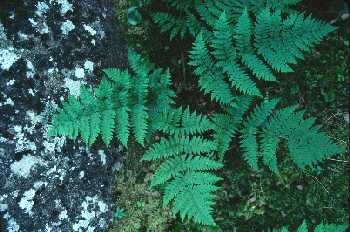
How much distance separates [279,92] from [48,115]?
10.0 feet

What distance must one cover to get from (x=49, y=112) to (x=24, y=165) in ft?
2.06

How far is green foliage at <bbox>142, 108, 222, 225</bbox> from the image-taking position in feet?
14.4

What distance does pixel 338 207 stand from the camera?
5.41 m

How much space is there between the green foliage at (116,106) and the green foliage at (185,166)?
271 millimetres

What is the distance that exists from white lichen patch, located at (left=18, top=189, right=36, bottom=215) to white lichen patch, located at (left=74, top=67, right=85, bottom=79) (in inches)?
54.0

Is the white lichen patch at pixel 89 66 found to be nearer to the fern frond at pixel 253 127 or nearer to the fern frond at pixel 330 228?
the fern frond at pixel 253 127

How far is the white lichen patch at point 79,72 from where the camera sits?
15.0 ft

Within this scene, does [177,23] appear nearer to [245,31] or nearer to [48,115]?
[245,31]

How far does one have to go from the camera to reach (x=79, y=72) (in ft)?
15.1

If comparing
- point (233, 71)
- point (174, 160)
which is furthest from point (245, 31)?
point (174, 160)

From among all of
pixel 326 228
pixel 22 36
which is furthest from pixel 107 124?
pixel 326 228

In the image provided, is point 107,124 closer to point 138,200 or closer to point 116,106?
point 116,106

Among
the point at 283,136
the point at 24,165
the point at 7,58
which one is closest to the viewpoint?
the point at 7,58

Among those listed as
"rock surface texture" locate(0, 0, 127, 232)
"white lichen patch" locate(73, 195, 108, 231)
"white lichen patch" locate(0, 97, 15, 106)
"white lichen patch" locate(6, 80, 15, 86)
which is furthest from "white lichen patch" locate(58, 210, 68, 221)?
"white lichen patch" locate(6, 80, 15, 86)
